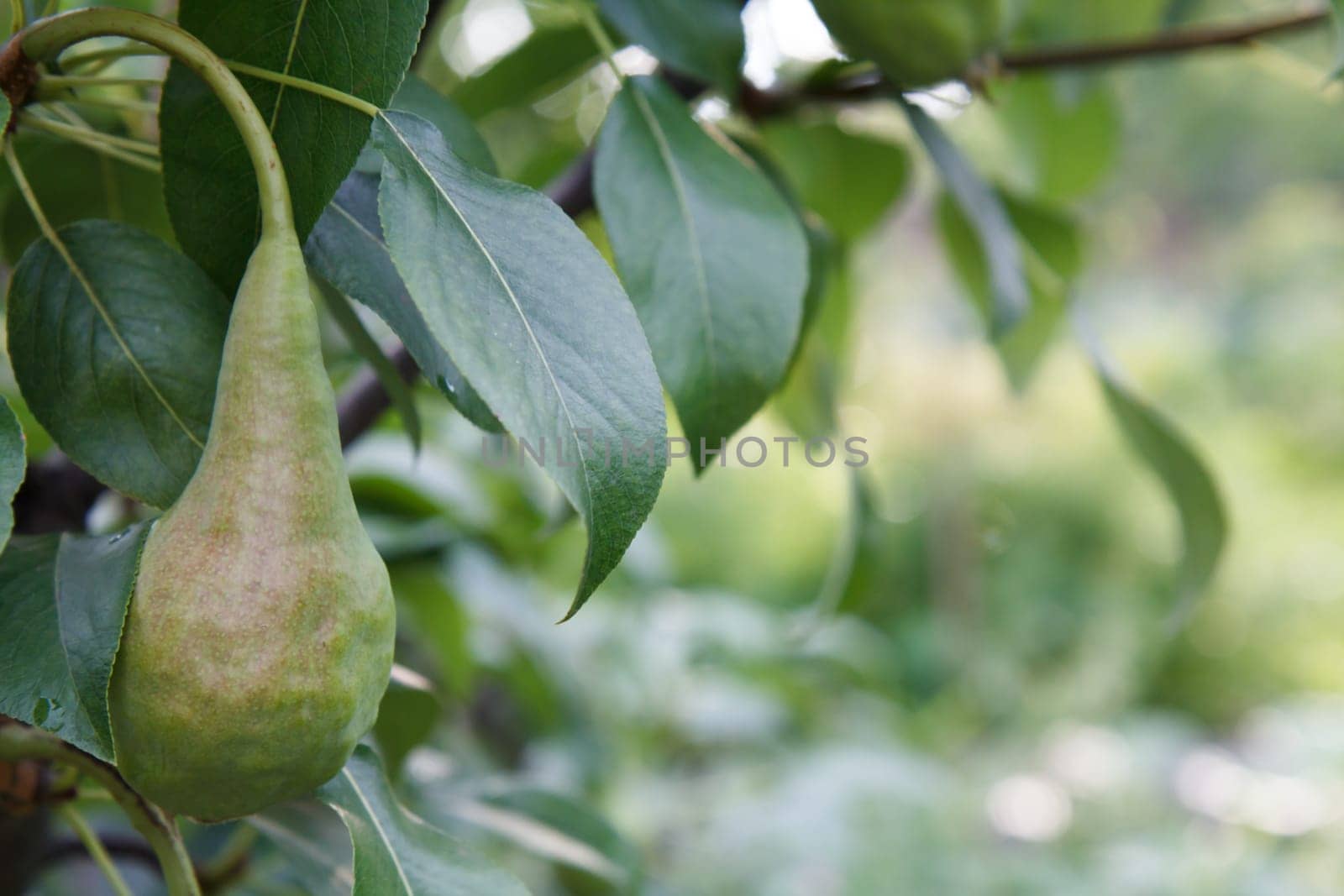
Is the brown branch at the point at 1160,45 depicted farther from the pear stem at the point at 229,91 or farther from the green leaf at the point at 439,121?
the pear stem at the point at 229,91

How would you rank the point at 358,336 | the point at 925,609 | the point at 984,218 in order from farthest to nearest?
the point at 925,609 < the point at 984,218 < the point at 358,336

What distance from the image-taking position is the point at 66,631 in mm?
255

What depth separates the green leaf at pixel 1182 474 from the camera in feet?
1.74

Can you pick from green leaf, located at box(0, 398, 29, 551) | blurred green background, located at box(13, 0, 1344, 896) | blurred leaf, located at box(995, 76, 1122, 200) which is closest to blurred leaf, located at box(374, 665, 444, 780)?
blurred green background, located at box(13, 0, 1344, 896)

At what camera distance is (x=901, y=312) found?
17.6 ft

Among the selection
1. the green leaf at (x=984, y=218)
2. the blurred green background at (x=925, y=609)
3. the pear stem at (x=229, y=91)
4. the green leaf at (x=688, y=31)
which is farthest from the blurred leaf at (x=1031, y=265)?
the pear stem at (x=229, y=91)

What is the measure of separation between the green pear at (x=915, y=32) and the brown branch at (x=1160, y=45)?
0.14m

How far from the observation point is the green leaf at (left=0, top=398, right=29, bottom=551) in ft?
0.78

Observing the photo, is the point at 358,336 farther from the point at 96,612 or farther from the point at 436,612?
the point at 436,612

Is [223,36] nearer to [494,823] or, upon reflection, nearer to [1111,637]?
[494,823]

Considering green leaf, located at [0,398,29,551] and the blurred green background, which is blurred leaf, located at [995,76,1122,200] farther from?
green leaf, located at [0,398,29,551]

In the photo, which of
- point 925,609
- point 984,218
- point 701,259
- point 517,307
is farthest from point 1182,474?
point 925,609

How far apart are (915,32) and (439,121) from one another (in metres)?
0.19

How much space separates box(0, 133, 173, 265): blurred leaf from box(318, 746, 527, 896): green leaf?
0.22 metres
